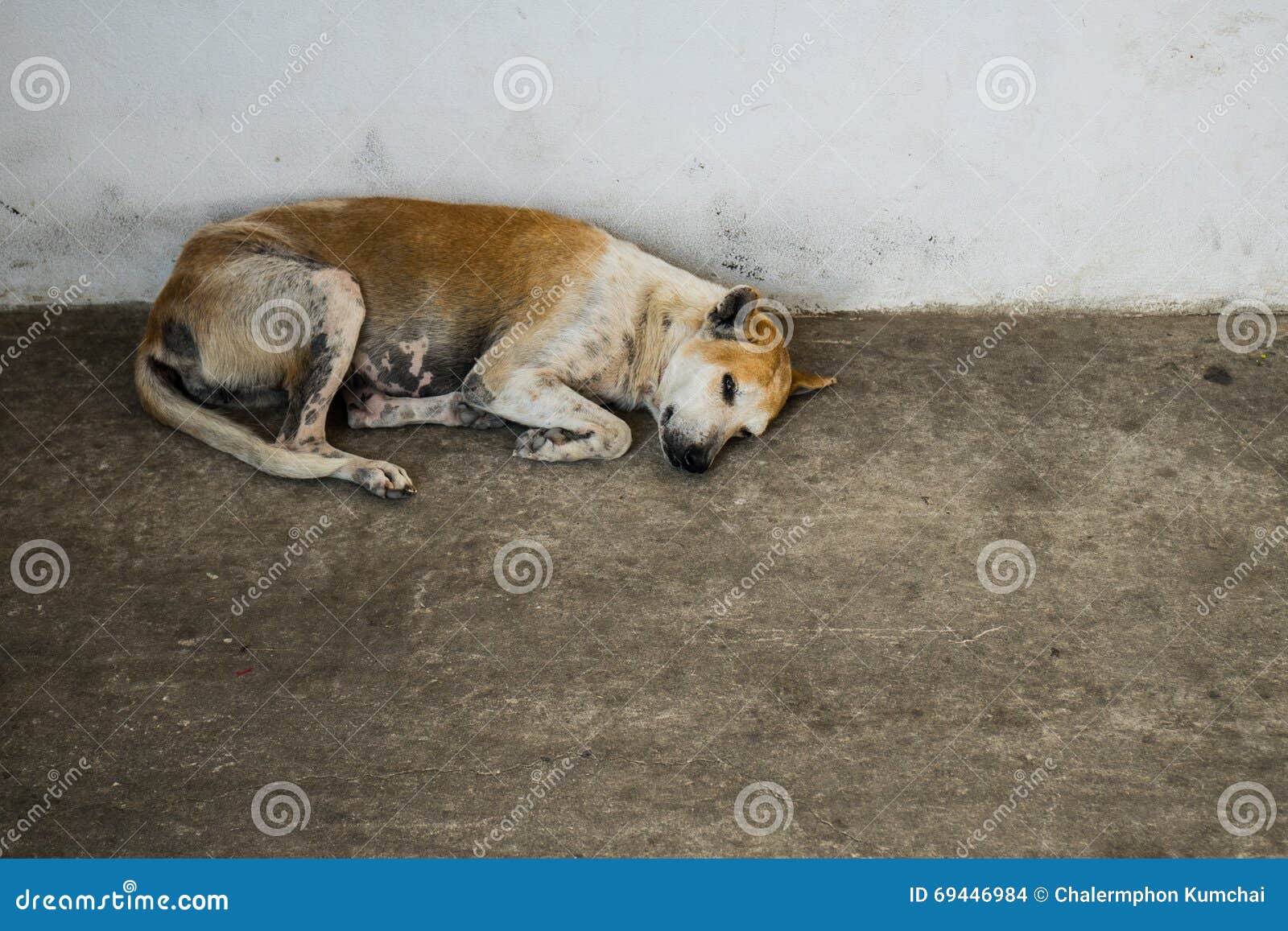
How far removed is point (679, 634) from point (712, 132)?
2.57 m

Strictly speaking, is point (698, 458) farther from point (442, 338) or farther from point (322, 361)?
point (322, 361)

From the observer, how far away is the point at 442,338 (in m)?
5.02

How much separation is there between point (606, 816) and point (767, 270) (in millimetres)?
3219

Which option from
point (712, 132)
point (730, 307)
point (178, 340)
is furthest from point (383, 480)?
point (712, 132)

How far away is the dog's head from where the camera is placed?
4.79 m

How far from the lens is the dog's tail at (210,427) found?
15.0 ft

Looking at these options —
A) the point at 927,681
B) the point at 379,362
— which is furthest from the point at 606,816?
the point at 379,362

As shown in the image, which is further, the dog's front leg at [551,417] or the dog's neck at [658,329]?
the dog's neck at [658,329]

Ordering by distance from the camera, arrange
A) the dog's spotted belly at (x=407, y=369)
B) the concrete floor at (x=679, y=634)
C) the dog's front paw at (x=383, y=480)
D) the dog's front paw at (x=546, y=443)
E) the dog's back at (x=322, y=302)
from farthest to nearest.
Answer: the dog's spotted belly at (x=407, y=369)
the dog's front paw at (x=546, y=443)
the dog's back at (x=322, y=302)
the dog's front paw at (x=383, y=480)
the concrete floor at (x=679, y=634)

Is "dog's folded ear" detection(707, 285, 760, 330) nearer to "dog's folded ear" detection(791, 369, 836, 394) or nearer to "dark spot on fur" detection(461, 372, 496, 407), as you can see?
"dog's folded ear" detection(791, 369, 836, 394)

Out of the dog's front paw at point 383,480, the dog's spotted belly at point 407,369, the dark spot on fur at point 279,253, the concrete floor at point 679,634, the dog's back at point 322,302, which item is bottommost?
the concrete floor at point 679,634

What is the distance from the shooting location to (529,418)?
4898 mm

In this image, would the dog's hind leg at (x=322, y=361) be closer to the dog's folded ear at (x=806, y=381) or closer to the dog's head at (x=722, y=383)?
the dog's head at (x=722, y=383)

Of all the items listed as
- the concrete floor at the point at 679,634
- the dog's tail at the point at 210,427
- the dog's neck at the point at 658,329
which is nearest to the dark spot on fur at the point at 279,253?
the dog's tail at the point at 210,427
